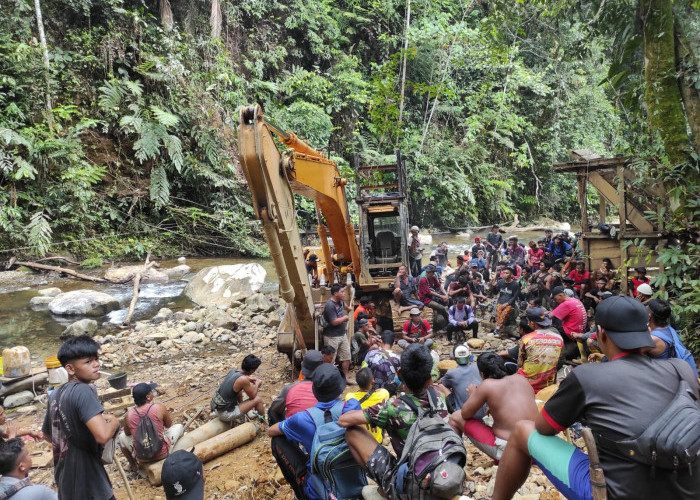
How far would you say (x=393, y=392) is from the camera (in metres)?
5.09

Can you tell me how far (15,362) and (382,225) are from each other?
6881mm

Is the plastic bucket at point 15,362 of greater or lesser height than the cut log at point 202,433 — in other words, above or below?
above

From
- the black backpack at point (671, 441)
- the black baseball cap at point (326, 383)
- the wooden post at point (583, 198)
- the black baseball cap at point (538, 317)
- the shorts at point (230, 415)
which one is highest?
the wooden post at point (583, 198)

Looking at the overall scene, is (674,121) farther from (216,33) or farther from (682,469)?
(216,33)

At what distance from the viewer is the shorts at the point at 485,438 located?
3.26 m

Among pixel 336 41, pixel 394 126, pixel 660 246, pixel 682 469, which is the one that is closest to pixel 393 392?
pixel 682 469

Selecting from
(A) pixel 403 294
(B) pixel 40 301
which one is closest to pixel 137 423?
(A) pixel 403 294

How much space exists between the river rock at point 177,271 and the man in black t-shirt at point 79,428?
12.8m

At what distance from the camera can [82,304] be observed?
443 inches

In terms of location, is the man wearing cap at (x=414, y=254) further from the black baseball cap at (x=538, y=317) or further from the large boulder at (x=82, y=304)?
the large boulder at (x=82, y=304)

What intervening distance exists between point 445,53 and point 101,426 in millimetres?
23204

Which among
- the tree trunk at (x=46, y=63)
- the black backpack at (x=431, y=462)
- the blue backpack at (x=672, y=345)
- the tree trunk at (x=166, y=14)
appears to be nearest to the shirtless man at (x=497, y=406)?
the black backpack at (x=431, y=462)

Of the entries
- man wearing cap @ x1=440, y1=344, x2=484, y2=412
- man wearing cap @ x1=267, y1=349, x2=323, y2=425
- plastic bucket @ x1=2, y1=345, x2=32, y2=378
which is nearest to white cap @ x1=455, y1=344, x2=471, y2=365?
man wearing cap @ x1=440, y1=344, x2=484, y2=412

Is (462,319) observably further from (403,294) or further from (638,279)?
(638,279)
